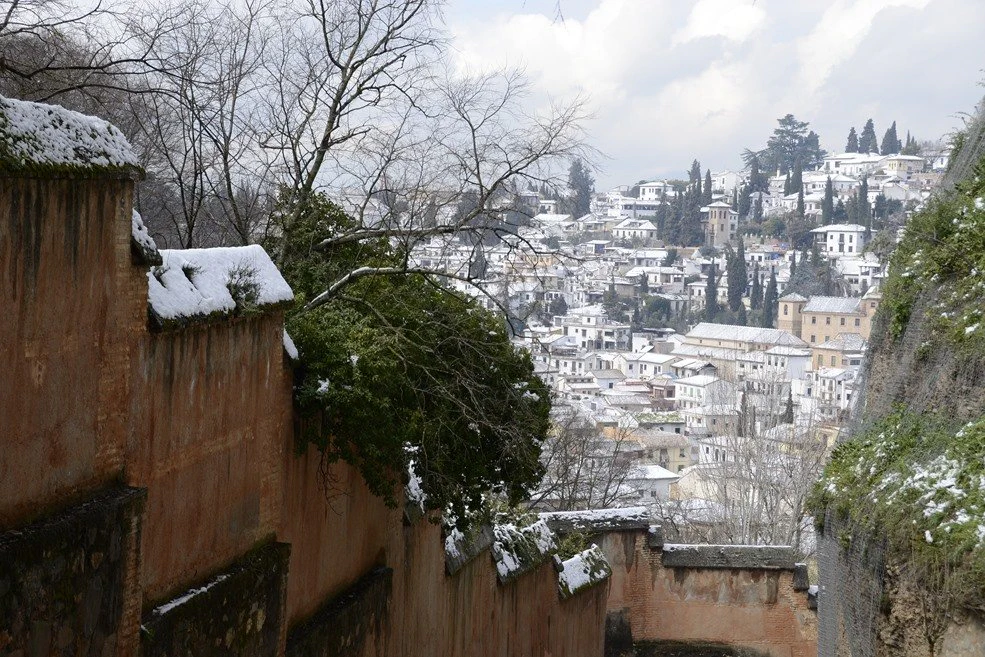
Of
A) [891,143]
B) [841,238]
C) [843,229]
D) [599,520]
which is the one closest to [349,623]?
[599,520]

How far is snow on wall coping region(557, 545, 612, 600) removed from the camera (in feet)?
47.1

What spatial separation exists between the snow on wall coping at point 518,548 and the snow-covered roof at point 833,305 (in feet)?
341

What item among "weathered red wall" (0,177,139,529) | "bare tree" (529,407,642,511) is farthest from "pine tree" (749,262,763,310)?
"weathered red wall" (0,177,139,529)

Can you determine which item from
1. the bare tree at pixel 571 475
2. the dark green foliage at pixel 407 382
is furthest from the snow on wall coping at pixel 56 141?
the bare tree at pixel 571 475

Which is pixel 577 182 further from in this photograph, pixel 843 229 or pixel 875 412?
pixel 843 229

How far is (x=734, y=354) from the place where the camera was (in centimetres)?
10444

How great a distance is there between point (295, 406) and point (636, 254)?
14930cm

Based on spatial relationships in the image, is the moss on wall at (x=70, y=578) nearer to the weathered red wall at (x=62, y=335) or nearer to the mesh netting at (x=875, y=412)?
the weathered red wall at (x=62, y=335)

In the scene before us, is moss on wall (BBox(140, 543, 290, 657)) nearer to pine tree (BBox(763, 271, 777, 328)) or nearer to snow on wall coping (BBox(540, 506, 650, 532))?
snow on wall coping (BBox(540, 506, 650, 532))

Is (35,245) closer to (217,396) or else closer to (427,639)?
(217,396)

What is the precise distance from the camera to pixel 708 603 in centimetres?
1784

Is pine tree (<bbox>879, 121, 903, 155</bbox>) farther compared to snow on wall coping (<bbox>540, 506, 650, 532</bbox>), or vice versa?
pine tree (<bbox>879, 121, 903, 155</bbox>)

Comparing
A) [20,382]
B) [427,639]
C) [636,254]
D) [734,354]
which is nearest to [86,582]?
[20,382]

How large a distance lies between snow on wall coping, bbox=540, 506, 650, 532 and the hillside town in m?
2.19
